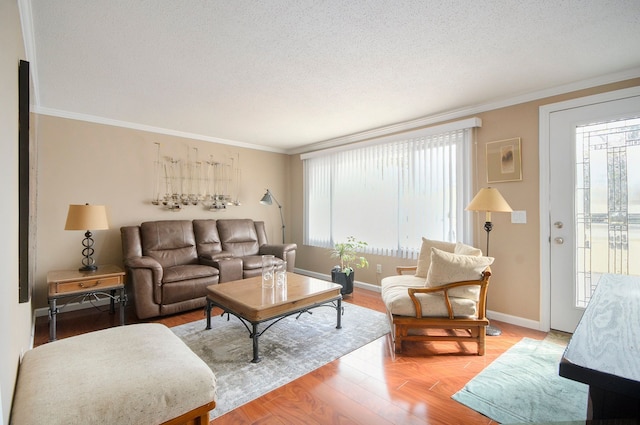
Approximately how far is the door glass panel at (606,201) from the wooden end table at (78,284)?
4534 mm

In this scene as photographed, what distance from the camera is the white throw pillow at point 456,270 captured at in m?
2.46

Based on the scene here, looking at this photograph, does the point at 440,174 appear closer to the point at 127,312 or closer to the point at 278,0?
the point at 278,0

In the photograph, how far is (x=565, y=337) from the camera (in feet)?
9.27

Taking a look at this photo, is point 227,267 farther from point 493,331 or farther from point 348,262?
point 493,331

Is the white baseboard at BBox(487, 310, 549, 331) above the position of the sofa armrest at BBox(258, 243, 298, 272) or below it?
below

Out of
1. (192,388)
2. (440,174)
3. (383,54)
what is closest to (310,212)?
(440,174)

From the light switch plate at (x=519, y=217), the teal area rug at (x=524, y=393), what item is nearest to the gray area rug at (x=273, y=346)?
the teal area rug at (x=524, y=393)

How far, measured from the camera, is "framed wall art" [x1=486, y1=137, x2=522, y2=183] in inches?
125

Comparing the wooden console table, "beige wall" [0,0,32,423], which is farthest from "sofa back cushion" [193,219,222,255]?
the wooden console table

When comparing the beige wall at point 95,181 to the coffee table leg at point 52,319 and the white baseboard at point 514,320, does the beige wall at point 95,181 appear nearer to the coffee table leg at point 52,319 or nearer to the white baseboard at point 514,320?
the coffee table leg at point 52,319

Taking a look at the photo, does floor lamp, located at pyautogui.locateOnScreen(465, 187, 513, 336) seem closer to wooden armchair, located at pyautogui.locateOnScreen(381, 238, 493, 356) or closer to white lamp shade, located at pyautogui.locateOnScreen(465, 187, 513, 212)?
white lamp shade, located at pyautogui.locateOnScreen(465, 187, 513, 212)

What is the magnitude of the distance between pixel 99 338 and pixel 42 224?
2.82 metres

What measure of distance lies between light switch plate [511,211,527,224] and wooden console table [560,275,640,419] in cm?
223

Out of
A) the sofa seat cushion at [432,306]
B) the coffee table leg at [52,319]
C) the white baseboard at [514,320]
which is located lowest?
the white baseboard at [514,320]
